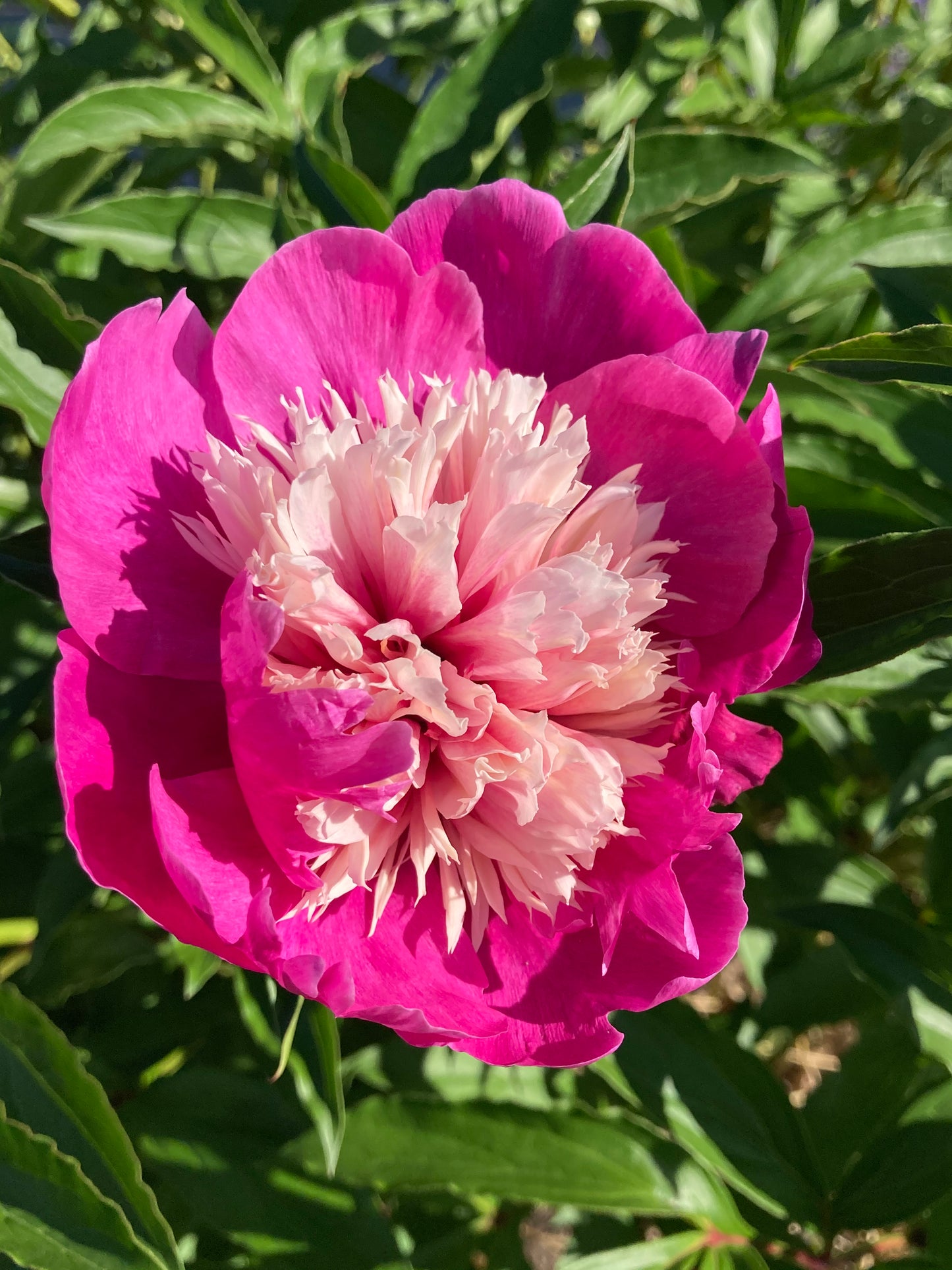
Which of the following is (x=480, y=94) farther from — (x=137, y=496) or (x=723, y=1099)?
(x=723, y=1099)

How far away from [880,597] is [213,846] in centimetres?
43

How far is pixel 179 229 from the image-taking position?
0.89 metres

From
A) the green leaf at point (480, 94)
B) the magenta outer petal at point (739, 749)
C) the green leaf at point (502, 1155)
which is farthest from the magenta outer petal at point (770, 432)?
the green leaf at point (502, 1155)

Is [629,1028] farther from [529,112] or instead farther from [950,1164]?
[529,112]

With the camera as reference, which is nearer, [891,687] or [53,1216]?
[53,1216]

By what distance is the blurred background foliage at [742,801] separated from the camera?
711mm

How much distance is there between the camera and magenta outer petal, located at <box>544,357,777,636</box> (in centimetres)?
61

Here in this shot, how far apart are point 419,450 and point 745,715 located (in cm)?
59

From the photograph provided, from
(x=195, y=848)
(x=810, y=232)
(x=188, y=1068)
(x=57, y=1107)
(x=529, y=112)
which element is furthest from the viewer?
(x=810, y=232)

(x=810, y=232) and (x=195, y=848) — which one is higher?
(x=195, y=848)

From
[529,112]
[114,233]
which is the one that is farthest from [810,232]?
[114,233]

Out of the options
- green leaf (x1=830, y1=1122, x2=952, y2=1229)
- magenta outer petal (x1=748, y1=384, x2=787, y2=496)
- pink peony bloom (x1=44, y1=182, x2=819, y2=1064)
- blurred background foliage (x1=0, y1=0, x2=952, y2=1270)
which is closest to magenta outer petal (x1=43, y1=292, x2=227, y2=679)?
pink peony bloom (x1=44, y1=182, x2=819, y2=1064)

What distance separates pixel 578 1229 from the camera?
120cm

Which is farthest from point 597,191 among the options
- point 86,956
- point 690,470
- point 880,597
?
point 86,956
